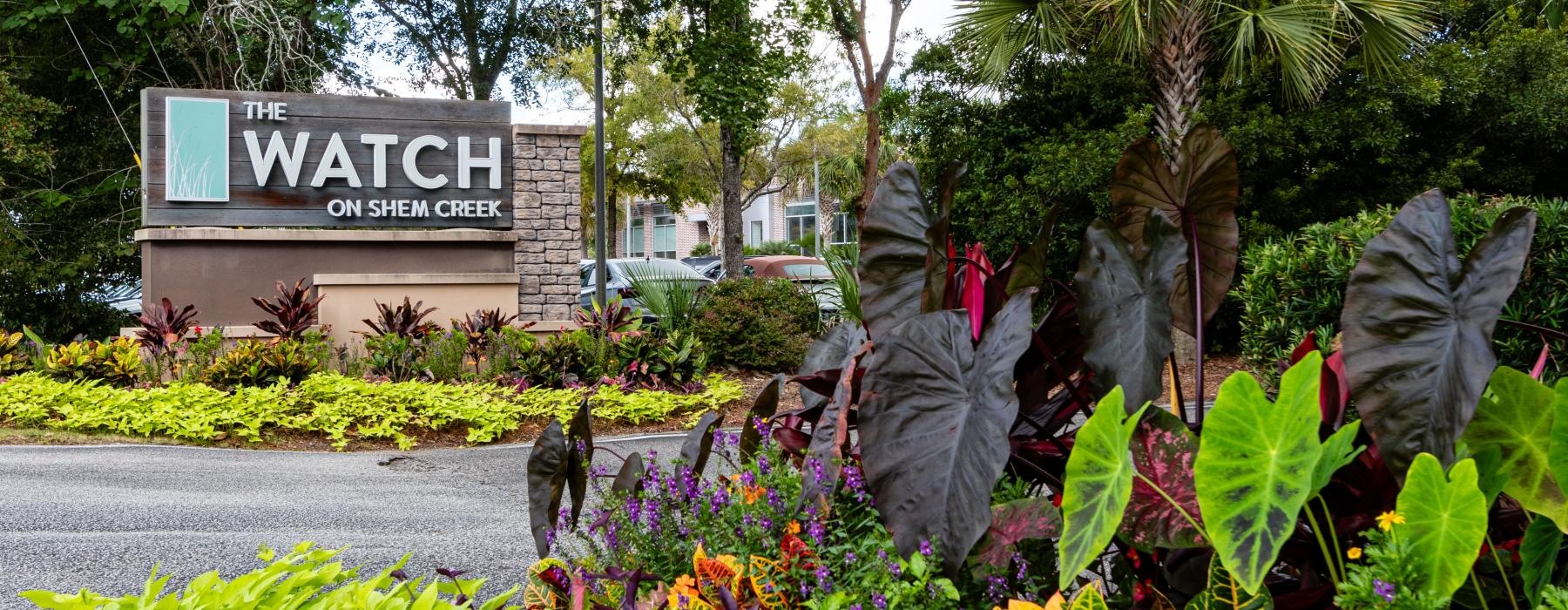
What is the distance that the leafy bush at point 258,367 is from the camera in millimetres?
7418

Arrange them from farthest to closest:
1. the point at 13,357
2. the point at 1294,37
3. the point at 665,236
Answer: the point at 665,236
the point at 1294,37
the point at 13,357

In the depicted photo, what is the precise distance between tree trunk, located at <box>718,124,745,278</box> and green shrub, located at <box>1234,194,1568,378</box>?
10376mm

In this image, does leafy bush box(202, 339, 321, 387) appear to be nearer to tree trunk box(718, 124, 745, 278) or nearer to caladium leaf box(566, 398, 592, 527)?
caladium leaf box(566, 398, 592, 527)

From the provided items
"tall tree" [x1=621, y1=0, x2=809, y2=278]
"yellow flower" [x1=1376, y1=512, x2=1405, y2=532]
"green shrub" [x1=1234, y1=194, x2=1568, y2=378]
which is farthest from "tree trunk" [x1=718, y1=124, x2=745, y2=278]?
"yellow flower" [x1=1376, y1=512, x2=1405, y2=532]

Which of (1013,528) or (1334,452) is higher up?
(1334,452)

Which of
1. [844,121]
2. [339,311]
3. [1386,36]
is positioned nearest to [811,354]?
[339,311]

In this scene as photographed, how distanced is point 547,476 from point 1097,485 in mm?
1343

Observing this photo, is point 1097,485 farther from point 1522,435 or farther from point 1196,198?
point 1196,198

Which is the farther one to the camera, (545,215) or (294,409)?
(545,215)

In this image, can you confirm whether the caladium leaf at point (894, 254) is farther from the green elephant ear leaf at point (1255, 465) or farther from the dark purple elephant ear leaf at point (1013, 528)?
the green elephant ear leaf at point (1255, 465)

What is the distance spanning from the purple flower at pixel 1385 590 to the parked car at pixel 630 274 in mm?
9005

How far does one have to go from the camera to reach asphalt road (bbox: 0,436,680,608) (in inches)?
144

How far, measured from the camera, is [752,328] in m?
10.0

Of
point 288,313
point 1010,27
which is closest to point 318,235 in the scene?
point 288,313
